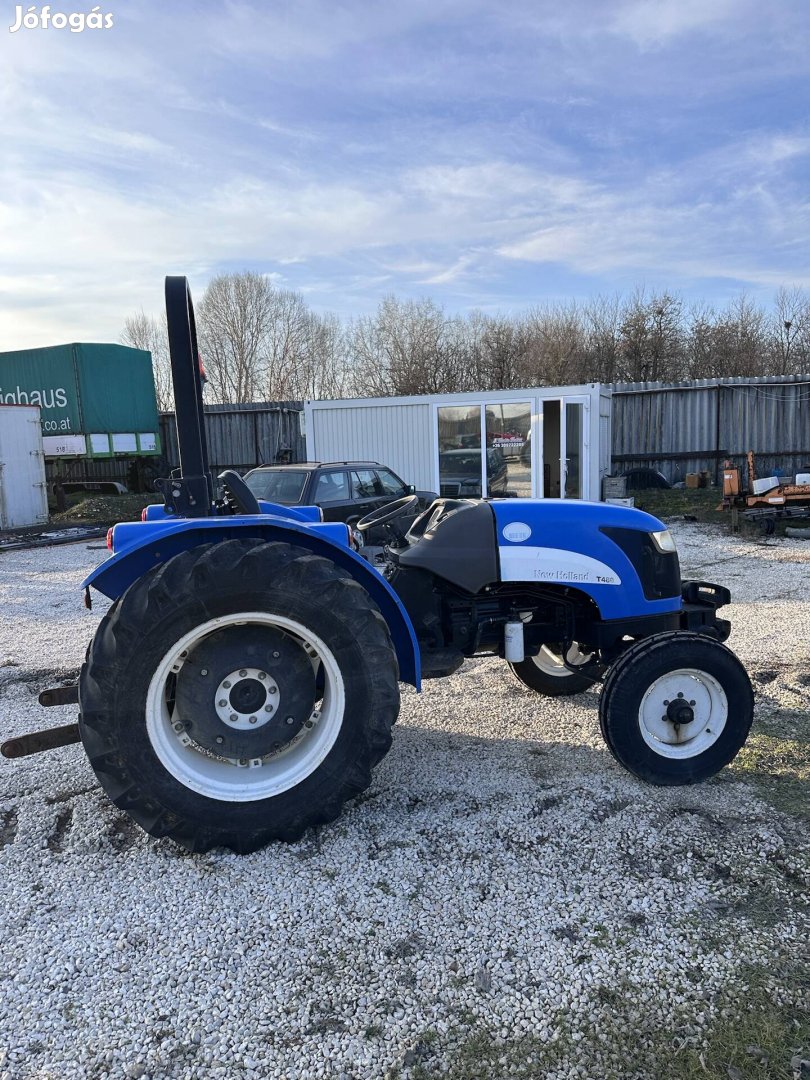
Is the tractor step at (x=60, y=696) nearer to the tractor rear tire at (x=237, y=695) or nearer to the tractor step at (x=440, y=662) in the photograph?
the tractor rear tire at (x=237, y=695)

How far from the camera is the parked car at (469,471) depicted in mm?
12922

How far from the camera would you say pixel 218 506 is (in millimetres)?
3051

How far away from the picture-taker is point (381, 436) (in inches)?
535

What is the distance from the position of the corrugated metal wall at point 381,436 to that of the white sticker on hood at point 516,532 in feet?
33.6

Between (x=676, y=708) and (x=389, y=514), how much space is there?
5.22 ft

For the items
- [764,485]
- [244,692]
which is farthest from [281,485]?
[764,485]

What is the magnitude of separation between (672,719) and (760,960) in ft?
3.54

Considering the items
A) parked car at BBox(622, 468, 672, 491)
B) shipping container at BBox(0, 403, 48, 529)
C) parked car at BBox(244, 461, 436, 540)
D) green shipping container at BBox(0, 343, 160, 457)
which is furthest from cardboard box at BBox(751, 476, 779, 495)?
green shipping container at BBox(0, 343, 160, 457)

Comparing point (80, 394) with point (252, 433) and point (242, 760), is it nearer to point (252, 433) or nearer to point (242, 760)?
point (252, 433)

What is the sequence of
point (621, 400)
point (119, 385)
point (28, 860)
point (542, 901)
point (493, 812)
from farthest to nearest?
point (119, 385)
point (621, 400)
point (493, 812)
point (28, 860)
point (542, 901)

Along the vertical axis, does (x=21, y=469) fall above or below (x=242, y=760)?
above

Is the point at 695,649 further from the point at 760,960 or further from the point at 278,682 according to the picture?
the point at 278,682

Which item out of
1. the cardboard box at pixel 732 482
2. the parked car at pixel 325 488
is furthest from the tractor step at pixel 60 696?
the cardboard box at pixel 732 482

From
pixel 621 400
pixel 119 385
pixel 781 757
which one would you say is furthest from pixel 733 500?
pixel 119 385
